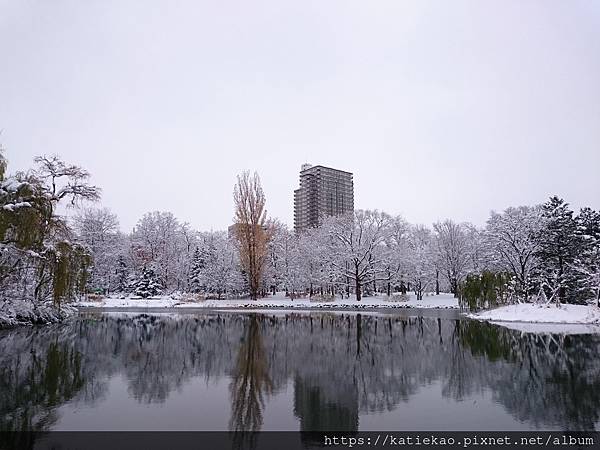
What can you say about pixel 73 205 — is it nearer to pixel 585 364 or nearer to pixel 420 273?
pixel 585 364

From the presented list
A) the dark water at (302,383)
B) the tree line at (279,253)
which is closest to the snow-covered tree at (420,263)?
the tree line at (279,253)

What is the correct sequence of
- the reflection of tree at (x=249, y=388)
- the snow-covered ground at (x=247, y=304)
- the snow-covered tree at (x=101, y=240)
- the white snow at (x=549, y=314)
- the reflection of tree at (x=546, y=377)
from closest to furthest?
the reflection of tree at (x=249, y=388), the reflection of tree at (x=546, y=377), the white snow at (x=549, y=314), the snow-covered ground at (x=247, y=304), the snow-covered tree at (x=101, y=240)

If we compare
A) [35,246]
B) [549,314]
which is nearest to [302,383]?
[35,246]

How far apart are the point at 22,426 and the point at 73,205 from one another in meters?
23.4

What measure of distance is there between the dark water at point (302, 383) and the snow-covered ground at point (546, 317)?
4944 millimetres

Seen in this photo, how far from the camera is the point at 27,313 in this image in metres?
23.0

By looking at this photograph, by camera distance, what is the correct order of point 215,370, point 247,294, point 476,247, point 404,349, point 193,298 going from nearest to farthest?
point 215,370
point 404,349
point 193,298
point 476,247
point 247,294

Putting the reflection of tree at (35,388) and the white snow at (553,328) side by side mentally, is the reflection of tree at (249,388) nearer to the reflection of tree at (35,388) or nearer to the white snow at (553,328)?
the reflection of tree at (35,388)

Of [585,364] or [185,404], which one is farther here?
[585,364]

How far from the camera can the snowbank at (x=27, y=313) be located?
21.5 meters

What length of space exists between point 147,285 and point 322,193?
7545cm

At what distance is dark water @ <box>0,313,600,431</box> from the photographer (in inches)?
279

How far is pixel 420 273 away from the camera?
56.2 meters

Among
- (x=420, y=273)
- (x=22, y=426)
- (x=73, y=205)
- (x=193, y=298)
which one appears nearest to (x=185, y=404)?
(x=22, y=426)
